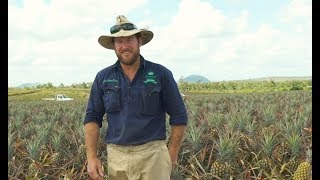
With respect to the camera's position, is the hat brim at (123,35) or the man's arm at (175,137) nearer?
the hat brim at (123,35)

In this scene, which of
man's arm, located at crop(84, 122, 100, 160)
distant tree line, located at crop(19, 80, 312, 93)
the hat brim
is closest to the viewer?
the hat brim

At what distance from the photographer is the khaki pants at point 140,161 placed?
11.4ft

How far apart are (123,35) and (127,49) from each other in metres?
0.11

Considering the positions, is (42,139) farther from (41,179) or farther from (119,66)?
(119,66)

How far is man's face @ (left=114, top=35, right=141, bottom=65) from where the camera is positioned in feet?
11.1

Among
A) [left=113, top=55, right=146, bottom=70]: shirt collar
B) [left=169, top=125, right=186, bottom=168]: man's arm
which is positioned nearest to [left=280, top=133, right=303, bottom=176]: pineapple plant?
[left=169, top=125, right=186, bottom=168]: man's arm

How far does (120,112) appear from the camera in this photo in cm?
348

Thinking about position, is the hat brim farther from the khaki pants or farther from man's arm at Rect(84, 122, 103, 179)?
the khaki pants

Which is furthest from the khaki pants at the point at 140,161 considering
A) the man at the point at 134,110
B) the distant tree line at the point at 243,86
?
the distant tree line at the point at 243,86

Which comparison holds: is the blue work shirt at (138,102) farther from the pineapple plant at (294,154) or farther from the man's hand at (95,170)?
the pineapple plant at (294,154)

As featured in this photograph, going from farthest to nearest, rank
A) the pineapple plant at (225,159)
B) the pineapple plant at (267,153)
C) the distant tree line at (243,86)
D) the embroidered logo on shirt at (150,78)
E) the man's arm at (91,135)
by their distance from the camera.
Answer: the distant tree line at (243,86), the pineapple plant at (267,153), the pineapple plant at (225,159), the man's arm at (91,135), the embroidered logo on shirt at (150,78)

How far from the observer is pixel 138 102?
346 cm

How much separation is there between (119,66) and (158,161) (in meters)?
0.83
